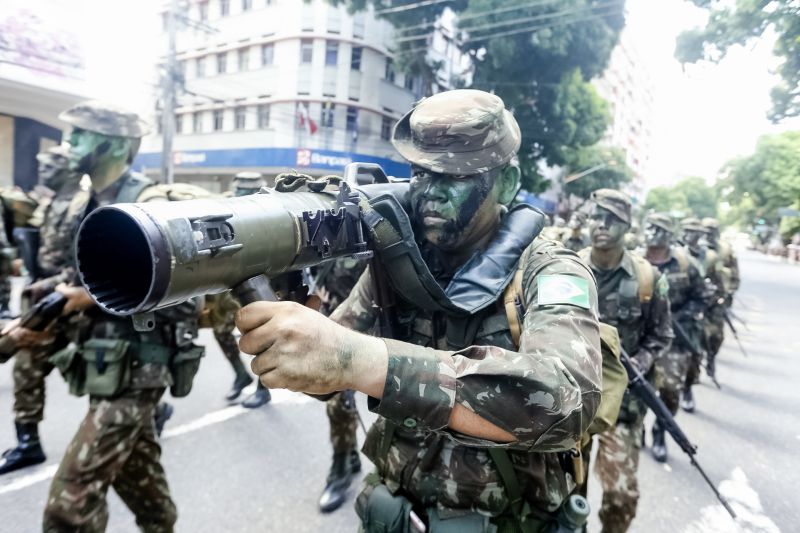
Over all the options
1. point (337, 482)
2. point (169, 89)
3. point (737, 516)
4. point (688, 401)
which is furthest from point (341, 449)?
point (169, 89)

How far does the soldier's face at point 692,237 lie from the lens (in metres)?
6.65

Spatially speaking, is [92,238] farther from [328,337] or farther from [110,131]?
[110,131]

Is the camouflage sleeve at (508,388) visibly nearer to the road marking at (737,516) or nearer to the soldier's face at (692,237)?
the road marking at (737,516)

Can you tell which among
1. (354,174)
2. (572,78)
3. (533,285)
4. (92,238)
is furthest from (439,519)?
(572,78)

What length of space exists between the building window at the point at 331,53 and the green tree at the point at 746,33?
1314 cm

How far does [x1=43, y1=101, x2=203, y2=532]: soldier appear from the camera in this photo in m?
2.09

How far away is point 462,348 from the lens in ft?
5.23

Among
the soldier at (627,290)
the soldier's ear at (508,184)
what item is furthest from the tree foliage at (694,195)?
the soldier's ear at (508,184)

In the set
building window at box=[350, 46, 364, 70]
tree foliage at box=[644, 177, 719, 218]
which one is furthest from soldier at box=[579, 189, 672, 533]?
tree foliage at box=[644, 177, 719, 218]

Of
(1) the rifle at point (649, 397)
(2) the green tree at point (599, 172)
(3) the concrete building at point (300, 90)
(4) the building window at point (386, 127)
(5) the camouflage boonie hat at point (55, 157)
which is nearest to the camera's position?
(1) the rifle at point (649, 397)

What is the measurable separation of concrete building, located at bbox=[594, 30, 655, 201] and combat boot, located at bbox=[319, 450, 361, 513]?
133ft

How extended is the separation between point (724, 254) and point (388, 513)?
7784 millimetres

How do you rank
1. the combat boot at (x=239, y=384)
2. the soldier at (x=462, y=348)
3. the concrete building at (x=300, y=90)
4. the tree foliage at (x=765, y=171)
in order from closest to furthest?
the soldier at (x=462, y=348)
the combat boot at (x=239, y=384)
the concrete building at (x=300, y=90)
the tree foliage at (x=765, y=171)

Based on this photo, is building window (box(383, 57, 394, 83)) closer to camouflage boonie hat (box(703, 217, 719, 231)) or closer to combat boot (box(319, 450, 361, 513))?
camouflage boonie hat (box(703, 217, 719, 231))
